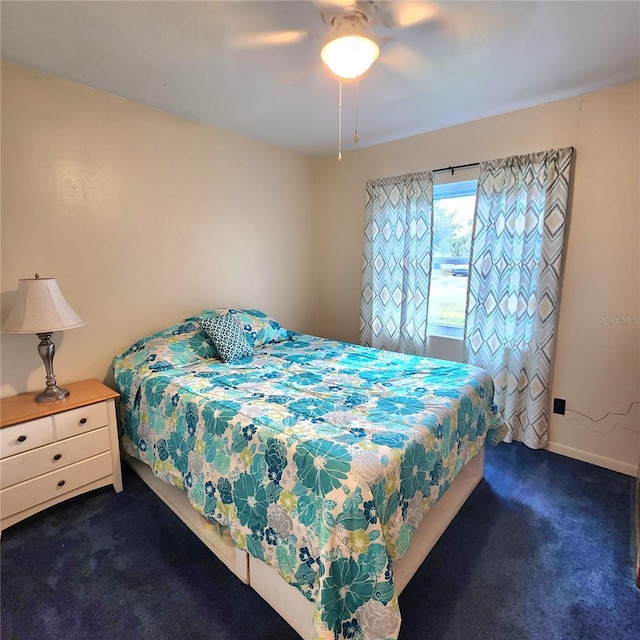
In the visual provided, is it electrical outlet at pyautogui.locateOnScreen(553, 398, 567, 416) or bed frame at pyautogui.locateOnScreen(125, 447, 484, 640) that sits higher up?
electrical outlet at pyautogui.locateOnScreen(553, 398, 567, 416)

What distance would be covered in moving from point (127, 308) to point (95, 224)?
581 millimetres

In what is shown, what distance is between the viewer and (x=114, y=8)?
1.47 metres

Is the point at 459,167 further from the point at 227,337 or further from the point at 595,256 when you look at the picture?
the point at 227,337

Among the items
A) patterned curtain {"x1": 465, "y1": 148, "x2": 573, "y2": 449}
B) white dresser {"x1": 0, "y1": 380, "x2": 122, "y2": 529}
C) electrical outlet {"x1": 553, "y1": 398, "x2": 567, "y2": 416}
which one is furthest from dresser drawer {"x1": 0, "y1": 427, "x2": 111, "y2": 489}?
A: electrical outlet {"x1": 553, "y1": 398, "x2": 567, "y2": 416}

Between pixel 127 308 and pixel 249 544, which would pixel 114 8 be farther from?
pixel 249 544

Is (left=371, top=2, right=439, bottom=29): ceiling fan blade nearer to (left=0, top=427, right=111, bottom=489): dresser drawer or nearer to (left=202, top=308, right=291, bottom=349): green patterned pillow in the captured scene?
(left=202, top=308, right=291, bottom=349): green patterned pillow

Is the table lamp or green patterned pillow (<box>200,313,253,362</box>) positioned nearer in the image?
the table lamp

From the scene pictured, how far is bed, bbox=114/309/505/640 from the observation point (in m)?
1.08

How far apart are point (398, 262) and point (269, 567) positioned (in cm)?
246

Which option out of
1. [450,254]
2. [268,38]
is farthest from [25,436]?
[450,254]

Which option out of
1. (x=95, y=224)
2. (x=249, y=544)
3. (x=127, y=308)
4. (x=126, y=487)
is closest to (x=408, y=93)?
(x=95, y=224)

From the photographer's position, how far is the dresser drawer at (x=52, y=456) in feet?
5.61

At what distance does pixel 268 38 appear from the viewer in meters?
1.66

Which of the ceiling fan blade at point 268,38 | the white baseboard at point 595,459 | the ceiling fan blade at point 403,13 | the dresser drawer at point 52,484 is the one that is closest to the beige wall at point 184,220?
the white baseboard at point 595,459
